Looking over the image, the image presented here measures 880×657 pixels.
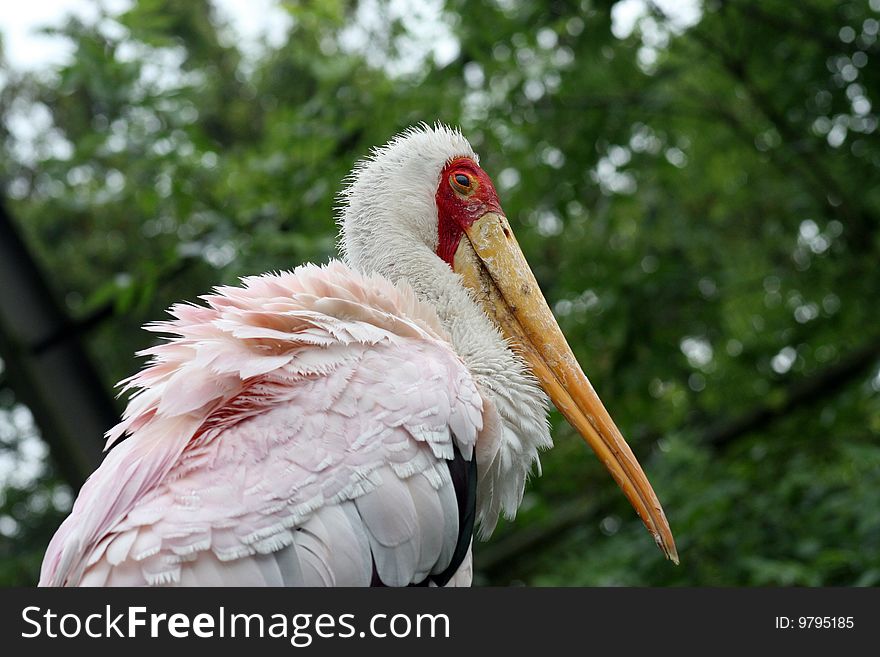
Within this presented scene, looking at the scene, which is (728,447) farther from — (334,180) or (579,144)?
(334,180)

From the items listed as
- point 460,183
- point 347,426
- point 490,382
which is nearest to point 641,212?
point 460,183

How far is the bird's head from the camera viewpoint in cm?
282

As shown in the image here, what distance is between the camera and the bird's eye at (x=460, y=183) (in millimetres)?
3012

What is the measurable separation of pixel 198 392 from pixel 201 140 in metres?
2.92

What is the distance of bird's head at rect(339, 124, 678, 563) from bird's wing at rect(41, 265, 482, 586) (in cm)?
32

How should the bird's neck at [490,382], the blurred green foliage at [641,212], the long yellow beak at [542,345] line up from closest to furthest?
the bird's neck at [490,382] → the long yellow beak at [542,345] → the blurred green foliage at [641,212]

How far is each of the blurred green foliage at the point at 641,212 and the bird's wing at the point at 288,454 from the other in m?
1.84

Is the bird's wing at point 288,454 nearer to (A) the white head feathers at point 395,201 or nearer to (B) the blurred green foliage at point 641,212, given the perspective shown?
(A) the white head feathers at point 395,201

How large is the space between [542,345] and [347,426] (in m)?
0.74

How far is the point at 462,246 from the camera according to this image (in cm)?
300

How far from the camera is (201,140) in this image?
500 cm

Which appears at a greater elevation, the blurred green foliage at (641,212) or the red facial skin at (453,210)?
the blurred green foliage at (641,212)

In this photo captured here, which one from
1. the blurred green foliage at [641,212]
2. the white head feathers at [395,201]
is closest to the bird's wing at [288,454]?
the white head feathers at [395,201]

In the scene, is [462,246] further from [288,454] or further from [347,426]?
[288,454]
